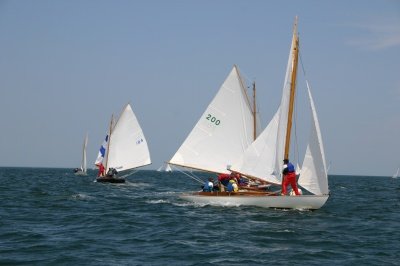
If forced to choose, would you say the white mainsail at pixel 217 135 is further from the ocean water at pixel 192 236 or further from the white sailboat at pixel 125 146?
the white sailboat at pixel 125 146

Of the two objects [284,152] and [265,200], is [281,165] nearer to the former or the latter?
[284,152]

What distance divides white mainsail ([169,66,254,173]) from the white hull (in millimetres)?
5066

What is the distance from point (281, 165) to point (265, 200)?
239cm

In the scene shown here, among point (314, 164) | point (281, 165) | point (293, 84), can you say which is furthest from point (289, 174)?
point (293, 84)

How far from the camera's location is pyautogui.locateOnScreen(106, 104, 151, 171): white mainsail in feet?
209

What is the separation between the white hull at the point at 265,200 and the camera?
2877 centimetres

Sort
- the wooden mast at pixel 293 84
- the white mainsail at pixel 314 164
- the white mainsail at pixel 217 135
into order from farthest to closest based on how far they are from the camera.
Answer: the white mainsail at pixel 217 135
the wooden mast at pixel 293 84
the white mainsail at pixel 314 164

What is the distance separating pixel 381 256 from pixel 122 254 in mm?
8383

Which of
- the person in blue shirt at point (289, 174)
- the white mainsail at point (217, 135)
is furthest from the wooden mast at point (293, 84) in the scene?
the white mainsail at point (217, 135)

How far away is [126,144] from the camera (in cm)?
6425

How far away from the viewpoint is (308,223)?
80.5ft

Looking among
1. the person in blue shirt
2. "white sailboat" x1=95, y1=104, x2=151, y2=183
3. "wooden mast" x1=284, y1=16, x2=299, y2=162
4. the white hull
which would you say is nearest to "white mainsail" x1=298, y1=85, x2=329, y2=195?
the person in blue shirt

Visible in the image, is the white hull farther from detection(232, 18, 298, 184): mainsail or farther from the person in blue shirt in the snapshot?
→ detection(232, 18, 298, 184): mainsail

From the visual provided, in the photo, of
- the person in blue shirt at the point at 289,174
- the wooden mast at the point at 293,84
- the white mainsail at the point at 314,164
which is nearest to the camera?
the white mainsail at the point at 314,164
